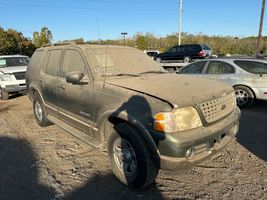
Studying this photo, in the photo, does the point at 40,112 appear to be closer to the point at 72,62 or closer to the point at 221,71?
the point at 72,62

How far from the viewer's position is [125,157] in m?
3.03

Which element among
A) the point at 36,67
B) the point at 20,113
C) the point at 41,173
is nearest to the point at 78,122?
the point at 41,173

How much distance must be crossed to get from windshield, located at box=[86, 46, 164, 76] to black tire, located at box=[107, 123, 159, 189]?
1.07m

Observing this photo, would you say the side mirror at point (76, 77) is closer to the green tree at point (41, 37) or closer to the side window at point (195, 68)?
the side window at point (195, 68)

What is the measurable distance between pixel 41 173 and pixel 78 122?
0.95m

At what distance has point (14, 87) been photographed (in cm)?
823

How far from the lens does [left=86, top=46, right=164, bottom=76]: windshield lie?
3.58 m

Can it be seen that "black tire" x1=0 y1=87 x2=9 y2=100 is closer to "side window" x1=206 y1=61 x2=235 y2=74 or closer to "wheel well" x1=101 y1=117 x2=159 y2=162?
"wheel well" x1=101 y1=117 x2=159 y2=162

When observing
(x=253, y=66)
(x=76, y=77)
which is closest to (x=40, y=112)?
(x=76, y=77)

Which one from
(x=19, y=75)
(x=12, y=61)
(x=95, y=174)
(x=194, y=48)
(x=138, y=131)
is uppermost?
(x=194, y=48)

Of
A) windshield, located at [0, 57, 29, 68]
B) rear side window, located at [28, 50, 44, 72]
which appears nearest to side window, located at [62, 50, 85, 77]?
rear side window, located at [28, 50, 44, 72]

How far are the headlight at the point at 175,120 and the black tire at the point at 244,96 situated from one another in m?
4.74

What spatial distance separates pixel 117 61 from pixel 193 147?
2042 millimetres

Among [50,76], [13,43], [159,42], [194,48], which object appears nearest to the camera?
[50,76]
